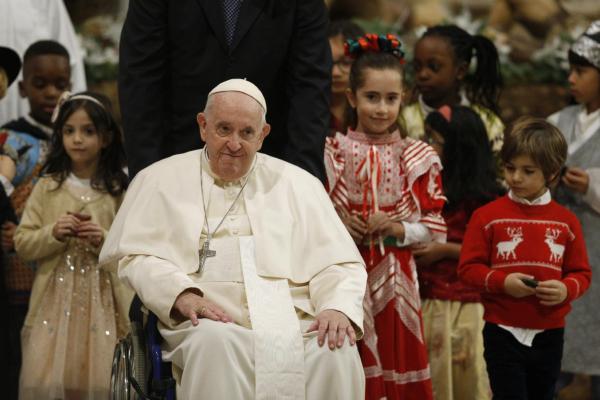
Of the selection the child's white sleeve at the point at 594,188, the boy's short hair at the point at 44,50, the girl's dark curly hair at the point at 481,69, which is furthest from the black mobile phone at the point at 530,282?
the boy's short hair at the point at 44,50

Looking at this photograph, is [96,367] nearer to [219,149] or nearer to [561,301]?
[219,149]

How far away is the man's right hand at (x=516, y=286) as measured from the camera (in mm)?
5102

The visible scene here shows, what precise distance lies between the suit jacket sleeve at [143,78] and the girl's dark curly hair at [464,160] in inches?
64.0

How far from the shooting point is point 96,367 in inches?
227

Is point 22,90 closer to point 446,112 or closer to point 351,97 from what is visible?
point 351,97

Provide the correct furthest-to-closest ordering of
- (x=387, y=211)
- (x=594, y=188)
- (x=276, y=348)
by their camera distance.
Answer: (x=594, y=188)
(x=387, y=211)
(x=276, y=348)

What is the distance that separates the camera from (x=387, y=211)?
18.5 ft

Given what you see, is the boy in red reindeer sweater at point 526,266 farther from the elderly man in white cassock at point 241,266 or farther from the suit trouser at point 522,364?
the elderly man in white cassock at point 241,266

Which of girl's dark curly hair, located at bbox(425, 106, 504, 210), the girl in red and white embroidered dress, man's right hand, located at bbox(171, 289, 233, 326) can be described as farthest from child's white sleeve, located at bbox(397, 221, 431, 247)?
man's right hand, located at bbox(171, 289, 233, 326)

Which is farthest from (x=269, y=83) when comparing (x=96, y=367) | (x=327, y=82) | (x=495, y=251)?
(x=96, y=367)

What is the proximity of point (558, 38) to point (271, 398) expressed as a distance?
5.98 metres

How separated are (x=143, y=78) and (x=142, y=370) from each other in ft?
5.02

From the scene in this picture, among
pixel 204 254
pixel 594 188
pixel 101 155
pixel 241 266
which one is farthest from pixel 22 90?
pixel 594 188

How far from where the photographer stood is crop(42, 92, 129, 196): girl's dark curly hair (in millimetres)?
6000
